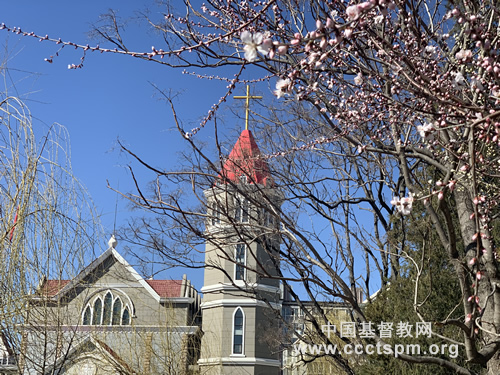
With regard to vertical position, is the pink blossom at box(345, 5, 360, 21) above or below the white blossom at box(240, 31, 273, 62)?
above

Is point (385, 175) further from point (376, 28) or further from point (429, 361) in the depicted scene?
point (429, 361)

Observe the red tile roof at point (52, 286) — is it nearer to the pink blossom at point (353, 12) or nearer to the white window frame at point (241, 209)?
the white window frame at point (241, 209)

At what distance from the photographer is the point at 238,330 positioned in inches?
868

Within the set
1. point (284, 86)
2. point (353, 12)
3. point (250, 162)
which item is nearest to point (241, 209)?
point (250, 162)

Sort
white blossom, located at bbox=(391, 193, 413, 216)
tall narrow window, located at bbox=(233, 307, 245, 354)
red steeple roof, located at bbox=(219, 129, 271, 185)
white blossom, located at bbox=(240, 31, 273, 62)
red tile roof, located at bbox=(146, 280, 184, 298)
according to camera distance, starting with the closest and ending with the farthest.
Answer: white blossom, located at bbox=(240, 31, 273, 62), white blossom, located at bbox=(391, 193, 413, 216), red steeple roof, located at bbox=(219, 129, 271, 185), tall narrow window, located at bbox=(233, 307, 245, 354), red tile roof, located at bbox=(146, 280, 184, 298)

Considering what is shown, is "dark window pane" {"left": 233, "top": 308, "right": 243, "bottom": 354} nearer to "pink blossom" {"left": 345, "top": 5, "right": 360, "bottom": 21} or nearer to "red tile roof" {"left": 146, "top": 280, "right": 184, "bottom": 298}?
"red tile roof" {"left": 146, "top": 280, "right": 184, "bottom": 298}

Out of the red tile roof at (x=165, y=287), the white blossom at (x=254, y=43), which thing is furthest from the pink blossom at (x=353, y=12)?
the red tile roof at (x=165, y=287)

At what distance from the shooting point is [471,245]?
13.4 feet

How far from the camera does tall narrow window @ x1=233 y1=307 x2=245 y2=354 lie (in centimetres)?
2173

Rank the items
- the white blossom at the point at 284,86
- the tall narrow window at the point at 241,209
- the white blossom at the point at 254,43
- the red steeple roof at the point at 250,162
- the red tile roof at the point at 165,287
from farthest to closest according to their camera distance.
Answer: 1. the red tile roof at the point at 165,287
2. the red steeple roof at the point at 250,162
3. the tall narrow window at the point at 241,209
4. the white blossom at the point at 284,86
5. the white blossom at the point at 254,43

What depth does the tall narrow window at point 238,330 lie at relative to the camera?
856 inches

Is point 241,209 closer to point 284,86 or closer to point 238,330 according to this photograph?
point 284,86

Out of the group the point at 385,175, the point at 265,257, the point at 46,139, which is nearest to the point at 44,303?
the point at 46,139

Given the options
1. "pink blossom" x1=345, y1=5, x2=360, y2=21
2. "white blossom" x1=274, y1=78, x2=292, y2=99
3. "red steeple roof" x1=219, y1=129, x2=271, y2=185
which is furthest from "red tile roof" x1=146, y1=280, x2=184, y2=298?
"pink blossom" x1=345, y1=5, x2=360, y2=21
